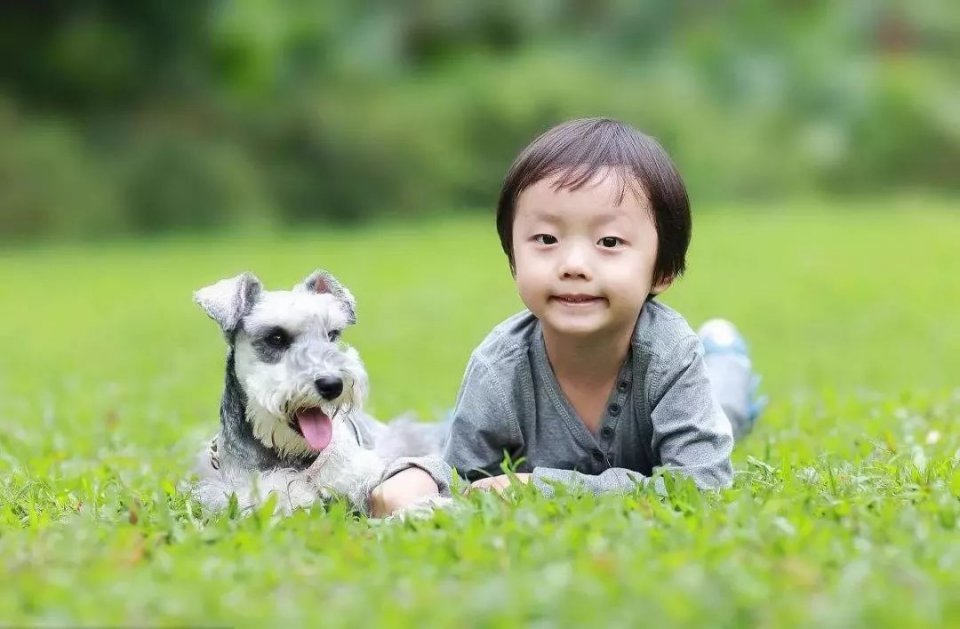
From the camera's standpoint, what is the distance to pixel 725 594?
290 centimetres

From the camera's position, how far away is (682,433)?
14.1 feet

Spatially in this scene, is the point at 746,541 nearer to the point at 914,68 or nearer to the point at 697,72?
the point at 697,72

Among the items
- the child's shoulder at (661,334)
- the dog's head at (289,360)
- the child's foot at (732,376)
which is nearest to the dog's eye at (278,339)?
the dog's head at (289,360)

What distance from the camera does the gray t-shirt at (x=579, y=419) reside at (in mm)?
4344

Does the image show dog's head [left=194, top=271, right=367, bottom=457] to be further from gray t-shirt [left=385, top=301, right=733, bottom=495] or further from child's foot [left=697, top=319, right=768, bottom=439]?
child's foot [left=697, top=319, right=768, bottom=439]

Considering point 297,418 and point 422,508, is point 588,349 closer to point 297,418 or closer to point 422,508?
point 422,508

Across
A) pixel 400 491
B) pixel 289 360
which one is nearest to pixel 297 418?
pixel 289 360

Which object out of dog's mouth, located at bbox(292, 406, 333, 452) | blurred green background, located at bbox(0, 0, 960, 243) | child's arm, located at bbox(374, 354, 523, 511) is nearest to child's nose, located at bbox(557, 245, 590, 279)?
child's arm, located at bbox(374, 354, 523, 511)

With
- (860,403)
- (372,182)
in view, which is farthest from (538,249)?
(372,182)

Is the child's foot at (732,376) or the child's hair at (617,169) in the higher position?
the child's hair at (617,169)

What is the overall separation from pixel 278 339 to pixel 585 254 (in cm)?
103

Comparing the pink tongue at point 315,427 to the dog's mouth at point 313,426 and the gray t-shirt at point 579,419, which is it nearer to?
the dog's mouth at point 313,426

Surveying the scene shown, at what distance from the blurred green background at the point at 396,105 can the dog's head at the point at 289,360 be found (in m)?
18.2

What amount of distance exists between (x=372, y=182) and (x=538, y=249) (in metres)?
20.1
